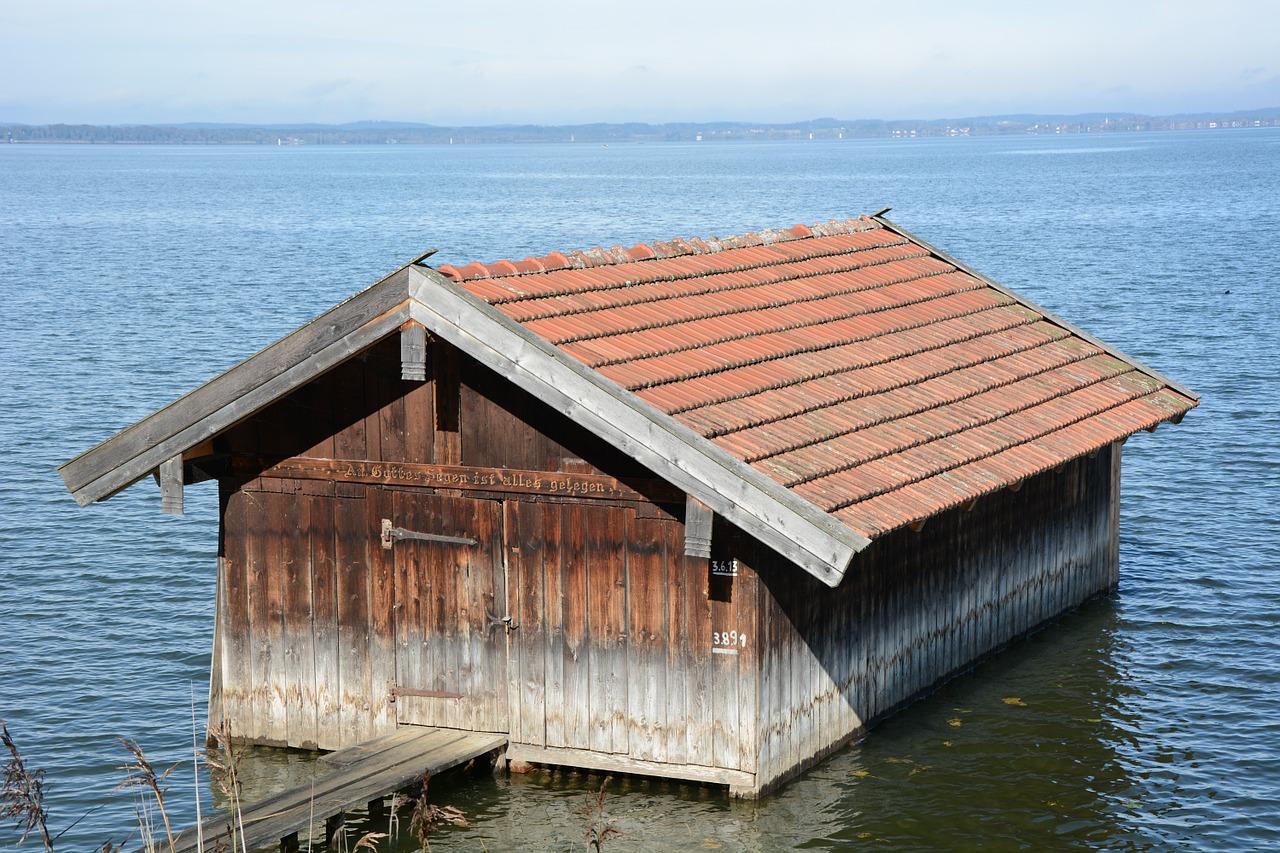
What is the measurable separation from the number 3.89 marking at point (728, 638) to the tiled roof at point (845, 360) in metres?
1.17

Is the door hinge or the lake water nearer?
the lake water

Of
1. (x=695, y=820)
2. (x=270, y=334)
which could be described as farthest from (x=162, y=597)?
(x=270, y=334)

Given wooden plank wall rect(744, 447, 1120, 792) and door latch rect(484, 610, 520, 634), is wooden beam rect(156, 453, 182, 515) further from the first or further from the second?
wooden plank wall rect(744, 447, 1120, 792)

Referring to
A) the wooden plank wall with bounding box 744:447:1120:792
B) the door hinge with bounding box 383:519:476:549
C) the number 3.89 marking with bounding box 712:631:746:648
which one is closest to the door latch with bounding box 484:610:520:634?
the door hinge with bounding box 383:519:476:549

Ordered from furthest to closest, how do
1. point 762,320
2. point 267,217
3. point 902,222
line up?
point 267,217 → point 902,222 → point 762,320

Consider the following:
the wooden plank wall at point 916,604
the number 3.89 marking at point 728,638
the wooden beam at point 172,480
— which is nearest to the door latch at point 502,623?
the number 3.89 marking at point 728,638

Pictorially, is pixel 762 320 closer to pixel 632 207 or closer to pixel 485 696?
pixel 485 696

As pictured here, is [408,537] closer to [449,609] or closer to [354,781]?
[449,609]

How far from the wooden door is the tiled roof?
1702 mm

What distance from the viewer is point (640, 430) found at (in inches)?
396

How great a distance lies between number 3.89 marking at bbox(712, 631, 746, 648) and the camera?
34.9 ft

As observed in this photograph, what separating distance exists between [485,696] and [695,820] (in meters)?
1.91

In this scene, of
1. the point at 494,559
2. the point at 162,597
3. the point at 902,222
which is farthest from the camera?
the point at 902,222

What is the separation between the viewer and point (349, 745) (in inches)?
469
